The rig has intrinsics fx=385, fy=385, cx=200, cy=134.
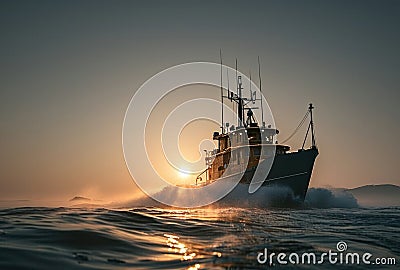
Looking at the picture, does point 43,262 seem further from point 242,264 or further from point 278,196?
point 278,196

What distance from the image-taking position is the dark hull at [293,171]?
32656mm

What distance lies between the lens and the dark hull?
3266cm

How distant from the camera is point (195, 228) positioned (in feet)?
34.4

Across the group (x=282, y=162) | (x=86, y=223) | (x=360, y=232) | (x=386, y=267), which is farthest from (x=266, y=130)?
(x=386, y=267)

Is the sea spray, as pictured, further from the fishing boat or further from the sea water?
the sea water

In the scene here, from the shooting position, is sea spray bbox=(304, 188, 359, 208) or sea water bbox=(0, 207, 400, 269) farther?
sea spray bbox=(304, 188, 359, 208)

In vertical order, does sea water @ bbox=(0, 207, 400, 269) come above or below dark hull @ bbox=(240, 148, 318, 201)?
below

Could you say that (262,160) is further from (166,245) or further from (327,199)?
(166,245)

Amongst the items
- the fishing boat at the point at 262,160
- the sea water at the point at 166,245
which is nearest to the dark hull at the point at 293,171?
the fishing boat at the point at 262,160

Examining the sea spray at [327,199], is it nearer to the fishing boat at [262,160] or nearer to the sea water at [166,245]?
the fishing boat at [262,160]

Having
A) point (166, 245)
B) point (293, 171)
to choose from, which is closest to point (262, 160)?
point (293, 171)

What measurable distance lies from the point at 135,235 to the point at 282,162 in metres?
25.6

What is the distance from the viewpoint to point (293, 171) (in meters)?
32.9

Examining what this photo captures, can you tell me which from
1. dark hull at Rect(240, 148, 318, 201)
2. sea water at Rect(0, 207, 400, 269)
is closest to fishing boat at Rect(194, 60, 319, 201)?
dark hull at Rect(240, 148, 318, 201)
